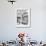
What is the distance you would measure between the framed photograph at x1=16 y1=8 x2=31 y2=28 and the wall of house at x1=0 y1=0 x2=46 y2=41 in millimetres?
91

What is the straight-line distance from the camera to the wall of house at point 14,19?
160 inches

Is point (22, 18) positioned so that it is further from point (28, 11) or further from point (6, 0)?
point (6, 0)

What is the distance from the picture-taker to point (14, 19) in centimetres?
410

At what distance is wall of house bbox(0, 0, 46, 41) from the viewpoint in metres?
4.06

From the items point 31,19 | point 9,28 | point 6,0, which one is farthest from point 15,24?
point 6,0

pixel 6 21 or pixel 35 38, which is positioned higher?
pixel 6 21

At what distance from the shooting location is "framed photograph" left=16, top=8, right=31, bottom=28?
4082 millimetres

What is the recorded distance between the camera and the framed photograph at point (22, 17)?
4.08m

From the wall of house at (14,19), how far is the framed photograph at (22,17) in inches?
3.6

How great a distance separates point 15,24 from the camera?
410 cm

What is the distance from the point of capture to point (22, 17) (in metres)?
4.10

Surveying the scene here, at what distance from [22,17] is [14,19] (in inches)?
9.9

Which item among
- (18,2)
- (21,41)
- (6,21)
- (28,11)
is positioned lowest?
(21,41)

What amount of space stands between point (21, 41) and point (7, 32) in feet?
1.67
